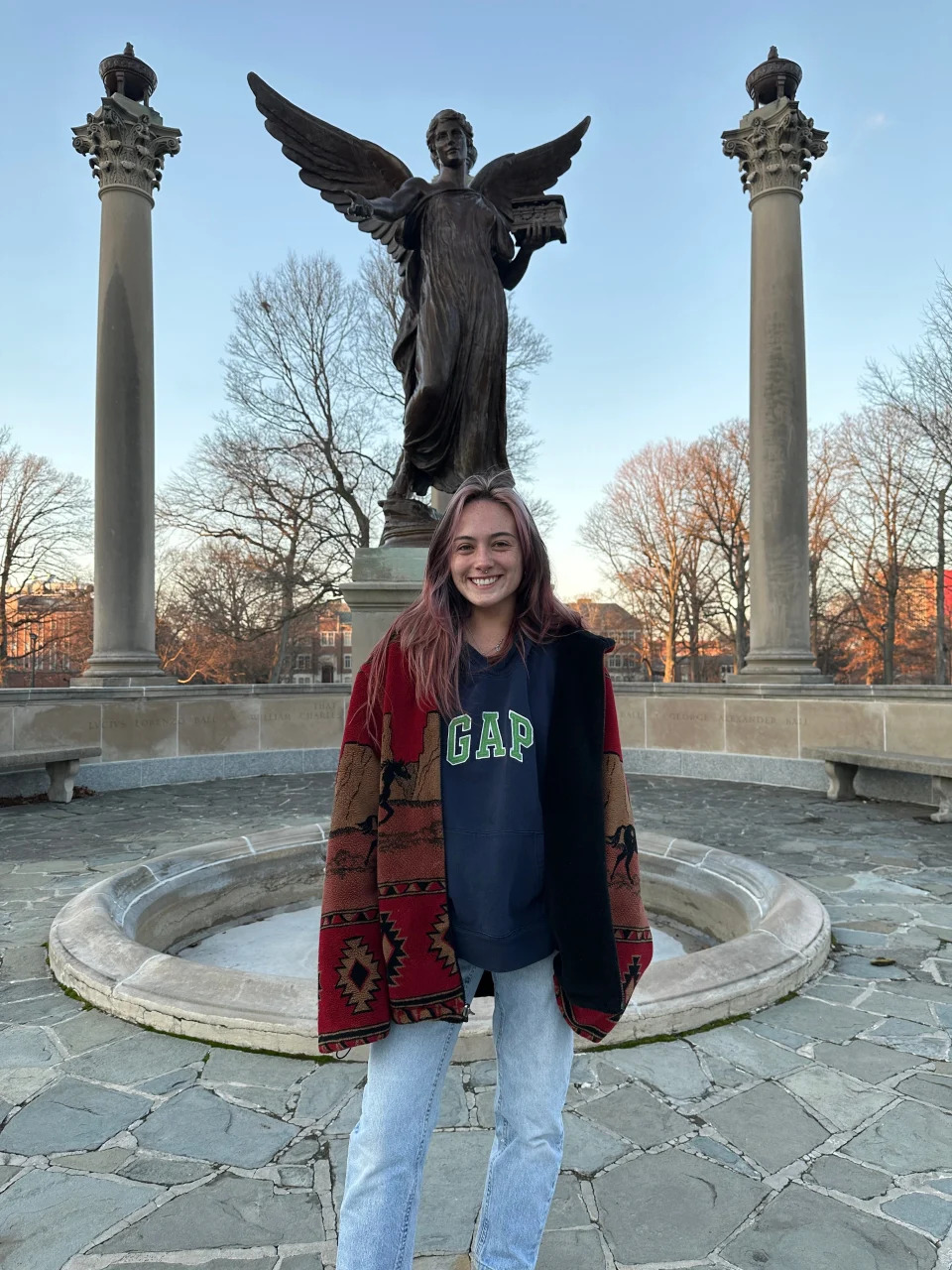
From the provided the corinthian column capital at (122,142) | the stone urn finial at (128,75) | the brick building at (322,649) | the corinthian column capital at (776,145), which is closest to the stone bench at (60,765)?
the corinthian column capital at (122,142)

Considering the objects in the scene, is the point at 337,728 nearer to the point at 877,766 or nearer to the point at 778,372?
the point at 877,766

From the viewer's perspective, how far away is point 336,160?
4.56m

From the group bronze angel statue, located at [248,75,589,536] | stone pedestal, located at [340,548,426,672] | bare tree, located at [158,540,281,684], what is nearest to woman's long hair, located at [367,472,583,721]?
stone pedestal, located at [340,548,426,672]

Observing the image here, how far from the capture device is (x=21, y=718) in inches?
390

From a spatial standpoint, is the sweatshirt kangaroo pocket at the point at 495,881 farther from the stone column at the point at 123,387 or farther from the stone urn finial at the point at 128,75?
the stone urn finial at the point at 128,75

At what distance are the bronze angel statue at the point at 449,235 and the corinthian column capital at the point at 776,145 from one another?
360 inches

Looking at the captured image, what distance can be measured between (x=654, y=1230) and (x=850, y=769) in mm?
8675

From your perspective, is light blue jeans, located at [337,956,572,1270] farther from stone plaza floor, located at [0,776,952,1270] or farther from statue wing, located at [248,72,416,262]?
statue wing, located at [248,72,416,262]

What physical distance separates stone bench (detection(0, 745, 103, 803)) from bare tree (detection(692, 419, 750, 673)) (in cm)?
2802

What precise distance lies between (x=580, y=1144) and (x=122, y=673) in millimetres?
10500

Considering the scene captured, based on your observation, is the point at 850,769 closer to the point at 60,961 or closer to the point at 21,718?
the point at 60,961

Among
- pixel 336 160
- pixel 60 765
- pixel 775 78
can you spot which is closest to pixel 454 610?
pixel 336 160

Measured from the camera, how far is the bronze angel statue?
4.46m

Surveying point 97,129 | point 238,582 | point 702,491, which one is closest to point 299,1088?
point 97,129
